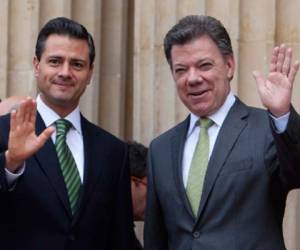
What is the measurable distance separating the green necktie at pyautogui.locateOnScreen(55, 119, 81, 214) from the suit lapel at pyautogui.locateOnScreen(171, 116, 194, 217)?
50 cm

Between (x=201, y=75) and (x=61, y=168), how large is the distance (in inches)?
32.3

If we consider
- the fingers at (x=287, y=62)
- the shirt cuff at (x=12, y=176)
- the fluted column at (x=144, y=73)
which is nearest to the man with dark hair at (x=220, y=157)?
the fingers at (x=287, y=62)

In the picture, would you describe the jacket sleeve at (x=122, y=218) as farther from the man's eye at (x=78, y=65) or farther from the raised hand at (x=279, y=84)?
the raised hand at (x=279, y=84)

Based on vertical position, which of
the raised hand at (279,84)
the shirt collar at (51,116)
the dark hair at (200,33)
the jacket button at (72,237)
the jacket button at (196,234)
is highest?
the dark hair at (200,33)

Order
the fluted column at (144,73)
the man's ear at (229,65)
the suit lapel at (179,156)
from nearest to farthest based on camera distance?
the suit lapel at (179,156), the man's ear at (229,65), the fluted column at (144,73)

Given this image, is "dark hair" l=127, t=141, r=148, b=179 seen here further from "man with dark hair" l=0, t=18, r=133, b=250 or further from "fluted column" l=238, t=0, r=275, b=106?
"fluted column" l=238, t=0, r=275, b=106

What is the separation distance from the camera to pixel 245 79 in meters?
5.41

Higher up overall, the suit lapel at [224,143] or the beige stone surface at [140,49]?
the beige stone surface at [140,49]

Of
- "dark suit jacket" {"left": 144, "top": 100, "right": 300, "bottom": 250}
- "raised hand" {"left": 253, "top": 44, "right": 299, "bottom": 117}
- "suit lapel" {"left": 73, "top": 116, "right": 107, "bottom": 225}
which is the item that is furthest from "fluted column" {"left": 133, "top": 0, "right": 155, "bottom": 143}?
"raised hand" {"left": 253, "top": 44, "right": 299, "bottom": 117}

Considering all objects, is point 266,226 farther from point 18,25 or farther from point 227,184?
point 18,25

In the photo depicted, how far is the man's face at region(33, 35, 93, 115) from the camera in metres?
4.35

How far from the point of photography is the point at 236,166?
3.93 meters

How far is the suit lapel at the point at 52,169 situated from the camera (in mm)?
4246

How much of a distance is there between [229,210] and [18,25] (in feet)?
9.72
